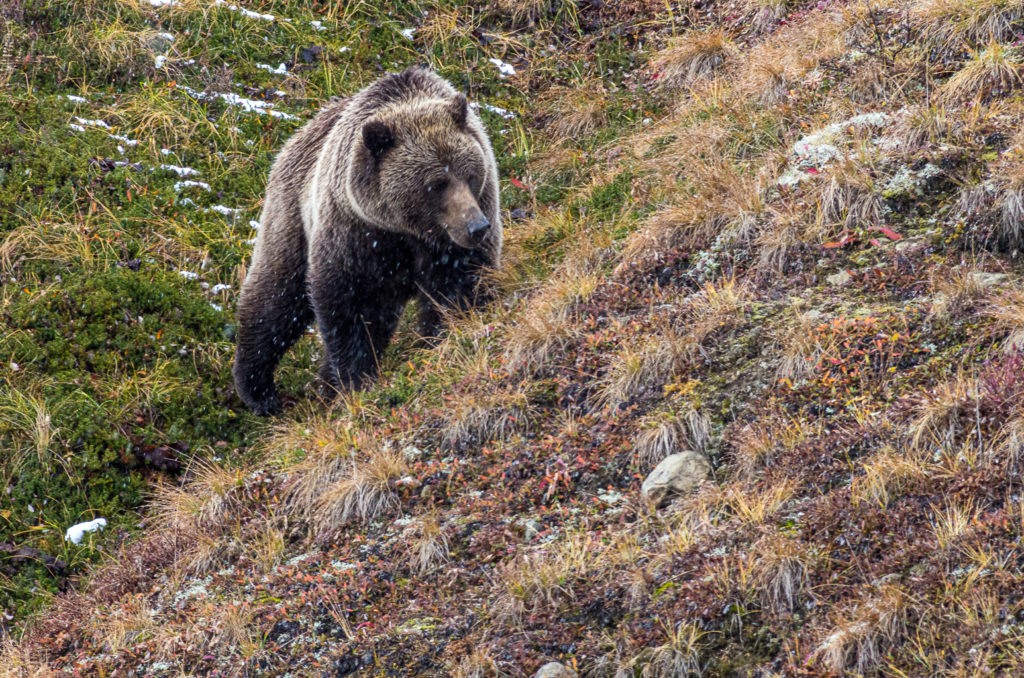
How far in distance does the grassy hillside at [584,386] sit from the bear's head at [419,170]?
0.83 m

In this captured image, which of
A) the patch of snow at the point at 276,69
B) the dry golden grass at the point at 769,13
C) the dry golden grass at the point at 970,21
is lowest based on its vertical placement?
the patch of snow at the point at 276,69

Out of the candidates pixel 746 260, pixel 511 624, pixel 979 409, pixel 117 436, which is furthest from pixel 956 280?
pixel 117 436

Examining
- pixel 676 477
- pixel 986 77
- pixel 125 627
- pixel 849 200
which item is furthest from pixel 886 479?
pixel 125 627

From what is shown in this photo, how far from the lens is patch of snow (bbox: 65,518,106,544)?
7008mm

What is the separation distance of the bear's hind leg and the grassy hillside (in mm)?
293

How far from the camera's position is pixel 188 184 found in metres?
9.95

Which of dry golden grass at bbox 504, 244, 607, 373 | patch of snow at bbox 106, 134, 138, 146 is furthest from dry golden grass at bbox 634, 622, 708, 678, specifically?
patch of snow at bbox 106, 134, 138, 146

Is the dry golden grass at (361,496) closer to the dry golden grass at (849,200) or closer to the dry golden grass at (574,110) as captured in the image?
the dry golden grass at (849,200)

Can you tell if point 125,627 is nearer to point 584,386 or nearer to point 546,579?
point 546,579

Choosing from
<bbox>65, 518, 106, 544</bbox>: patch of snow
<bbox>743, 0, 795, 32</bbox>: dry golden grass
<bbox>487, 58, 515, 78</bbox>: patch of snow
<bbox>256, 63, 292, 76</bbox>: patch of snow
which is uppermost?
<bbox>743, 0, 795, 32</bbox>: dry golden grass

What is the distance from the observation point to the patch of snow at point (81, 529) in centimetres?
701

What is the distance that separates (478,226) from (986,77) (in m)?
3.50

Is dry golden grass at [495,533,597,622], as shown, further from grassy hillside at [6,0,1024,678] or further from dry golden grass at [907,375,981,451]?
dry golden grass at [907,375,981,451]

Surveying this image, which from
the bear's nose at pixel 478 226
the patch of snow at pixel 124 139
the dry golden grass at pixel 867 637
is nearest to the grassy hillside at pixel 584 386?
the dry golden grass at pixel 867 637
